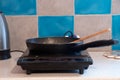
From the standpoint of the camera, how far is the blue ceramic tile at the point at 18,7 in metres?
1.37

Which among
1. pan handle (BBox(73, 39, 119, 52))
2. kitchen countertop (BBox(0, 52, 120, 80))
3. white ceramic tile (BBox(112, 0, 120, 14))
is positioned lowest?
kitchen countertop (BBox(0, 52, 120, 80))

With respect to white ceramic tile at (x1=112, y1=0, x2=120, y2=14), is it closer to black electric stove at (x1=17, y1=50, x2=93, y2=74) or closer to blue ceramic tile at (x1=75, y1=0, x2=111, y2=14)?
blue ceramic tile at (x1=75, y1=0, x2=111, y2=14)

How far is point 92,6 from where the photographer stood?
1363 mm

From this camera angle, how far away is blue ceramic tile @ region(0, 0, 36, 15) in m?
1.37

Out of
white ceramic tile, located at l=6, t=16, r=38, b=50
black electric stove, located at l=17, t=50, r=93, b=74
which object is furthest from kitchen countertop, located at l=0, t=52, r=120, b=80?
white ceramic tile, located at l=6, t=16, r=38, b=50

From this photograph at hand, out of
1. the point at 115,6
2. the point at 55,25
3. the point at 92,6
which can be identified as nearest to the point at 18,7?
the point at 55,25

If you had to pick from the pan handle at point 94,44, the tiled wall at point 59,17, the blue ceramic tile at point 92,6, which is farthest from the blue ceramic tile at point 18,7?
the pan handle at point 94,44

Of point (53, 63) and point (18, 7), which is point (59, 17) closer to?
point (18, 7)

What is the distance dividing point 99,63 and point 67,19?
39 cm

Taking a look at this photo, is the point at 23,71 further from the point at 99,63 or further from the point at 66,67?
the point at 99,63

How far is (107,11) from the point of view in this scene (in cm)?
137

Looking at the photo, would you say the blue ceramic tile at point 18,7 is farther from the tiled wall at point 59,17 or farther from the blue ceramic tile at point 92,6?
the blue ceramic tile at point 92,6

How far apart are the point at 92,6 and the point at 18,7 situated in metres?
0.44

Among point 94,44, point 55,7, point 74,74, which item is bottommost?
point 74,74
